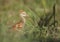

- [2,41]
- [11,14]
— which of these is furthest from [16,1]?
[2,41]

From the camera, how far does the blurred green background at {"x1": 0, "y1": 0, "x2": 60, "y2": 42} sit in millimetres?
3982

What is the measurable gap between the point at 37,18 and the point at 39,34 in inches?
5.5

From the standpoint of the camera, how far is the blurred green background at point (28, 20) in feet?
13.1

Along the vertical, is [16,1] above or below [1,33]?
above

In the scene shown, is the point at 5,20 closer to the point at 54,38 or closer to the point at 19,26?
the point at 19,26

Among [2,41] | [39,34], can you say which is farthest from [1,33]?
[39,34]

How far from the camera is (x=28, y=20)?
13.1 feet

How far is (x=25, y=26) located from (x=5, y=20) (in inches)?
7.1

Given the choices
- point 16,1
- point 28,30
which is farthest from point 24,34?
point 16,1

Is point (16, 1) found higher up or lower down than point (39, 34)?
higher up

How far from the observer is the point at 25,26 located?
3998 mm

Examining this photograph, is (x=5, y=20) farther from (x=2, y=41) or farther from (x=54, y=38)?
(x=54, y=38)

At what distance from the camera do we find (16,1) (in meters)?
4.02

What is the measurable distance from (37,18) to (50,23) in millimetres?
121
